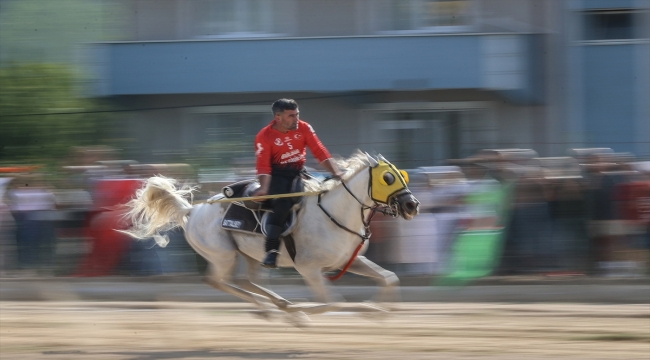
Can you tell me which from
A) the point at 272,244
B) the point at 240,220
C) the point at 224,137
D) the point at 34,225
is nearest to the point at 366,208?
the point at 272,244

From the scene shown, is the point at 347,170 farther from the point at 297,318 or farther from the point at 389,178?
the point at 297,318

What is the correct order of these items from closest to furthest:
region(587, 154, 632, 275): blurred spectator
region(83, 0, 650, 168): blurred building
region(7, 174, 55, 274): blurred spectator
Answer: region(587, 154, 632, 275): blurred spectator → region(7, 174, 55, 274): blurred spectator → region(83, 0, 650, 168): blurred building

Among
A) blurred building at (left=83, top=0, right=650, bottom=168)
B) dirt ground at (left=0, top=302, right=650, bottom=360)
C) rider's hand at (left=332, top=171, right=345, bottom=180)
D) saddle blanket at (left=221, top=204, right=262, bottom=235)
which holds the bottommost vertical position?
dirt ground at (left=0, top=302, right=650, bottom=360)

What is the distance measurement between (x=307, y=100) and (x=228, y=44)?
181 centimetres

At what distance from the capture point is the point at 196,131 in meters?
17.4

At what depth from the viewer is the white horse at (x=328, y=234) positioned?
7.69 m

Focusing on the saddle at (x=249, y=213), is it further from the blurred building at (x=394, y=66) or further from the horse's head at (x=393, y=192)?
the blurred building at (x=394, y=66)

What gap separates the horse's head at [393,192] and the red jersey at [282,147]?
0.60m

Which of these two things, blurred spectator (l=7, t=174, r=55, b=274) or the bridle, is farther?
blurred spectator (l=7, t=174, r=55, b=274)

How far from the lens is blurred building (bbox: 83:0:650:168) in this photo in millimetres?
15969

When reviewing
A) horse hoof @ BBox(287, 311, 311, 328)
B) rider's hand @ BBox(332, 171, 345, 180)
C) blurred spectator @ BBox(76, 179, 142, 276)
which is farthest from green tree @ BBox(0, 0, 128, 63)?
horse hoof @ BBox(287, 311, 311, 328)

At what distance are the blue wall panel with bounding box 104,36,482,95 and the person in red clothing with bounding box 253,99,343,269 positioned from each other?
810 centimetres

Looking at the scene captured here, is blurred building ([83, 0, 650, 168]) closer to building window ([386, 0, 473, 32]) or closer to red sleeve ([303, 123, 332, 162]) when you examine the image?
building window ([386, 0, 473, 32])

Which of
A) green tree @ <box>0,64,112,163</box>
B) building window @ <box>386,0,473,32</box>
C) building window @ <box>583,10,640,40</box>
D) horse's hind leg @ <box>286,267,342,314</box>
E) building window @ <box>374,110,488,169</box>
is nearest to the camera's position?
horse's hind leg @ <box>286,267,342,314</box>
